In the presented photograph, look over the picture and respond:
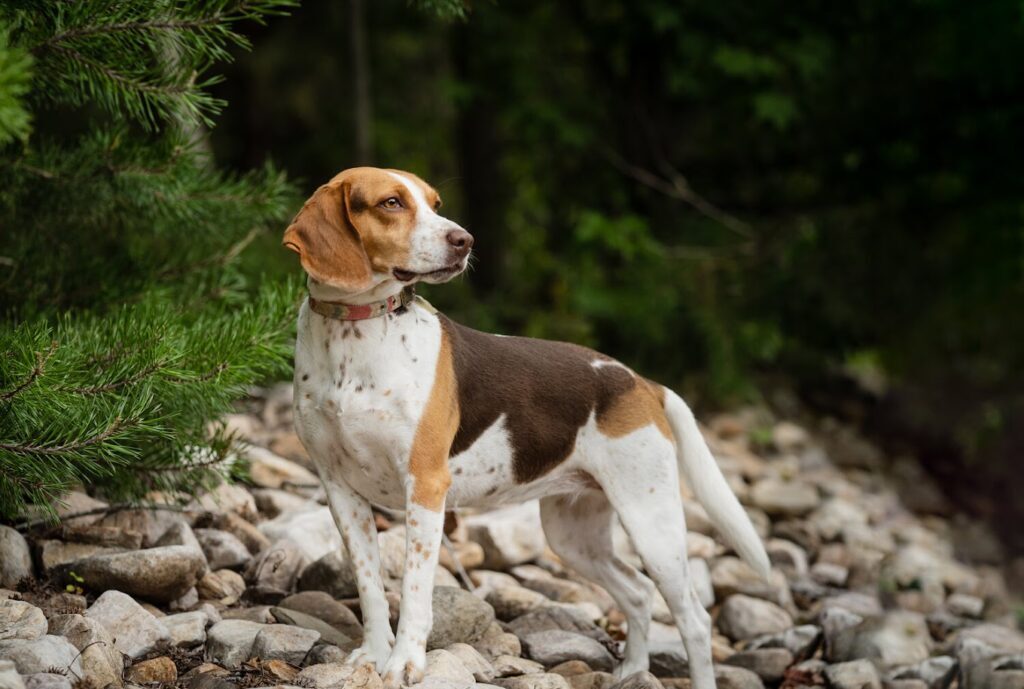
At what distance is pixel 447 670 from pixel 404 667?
138 mm

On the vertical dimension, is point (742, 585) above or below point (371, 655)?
below

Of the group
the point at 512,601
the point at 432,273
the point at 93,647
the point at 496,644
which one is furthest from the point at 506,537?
the point at 93,647

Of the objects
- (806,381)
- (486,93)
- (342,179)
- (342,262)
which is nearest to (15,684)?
(342,262)

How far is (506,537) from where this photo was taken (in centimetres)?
523

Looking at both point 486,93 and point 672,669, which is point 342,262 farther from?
point 486,93

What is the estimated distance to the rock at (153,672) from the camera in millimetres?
3289

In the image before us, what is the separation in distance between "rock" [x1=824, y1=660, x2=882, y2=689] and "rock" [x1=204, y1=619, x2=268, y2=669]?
2255 millimetres

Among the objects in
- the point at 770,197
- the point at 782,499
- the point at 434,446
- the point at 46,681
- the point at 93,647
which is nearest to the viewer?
the point at 46,681

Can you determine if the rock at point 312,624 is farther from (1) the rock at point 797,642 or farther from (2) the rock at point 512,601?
(1) the rock at point 797,642

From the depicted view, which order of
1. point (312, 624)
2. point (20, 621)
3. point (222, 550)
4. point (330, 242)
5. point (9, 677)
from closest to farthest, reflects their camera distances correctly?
point (9, 677)
point (20, 621)
point (330, 242)
point (312, 624)
point (222, 550)

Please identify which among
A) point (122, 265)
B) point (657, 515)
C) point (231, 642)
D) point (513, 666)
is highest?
point (122, 265)

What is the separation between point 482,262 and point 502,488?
264 inches

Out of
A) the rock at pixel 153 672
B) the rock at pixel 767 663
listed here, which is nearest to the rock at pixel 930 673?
the rock at pixel 767 663

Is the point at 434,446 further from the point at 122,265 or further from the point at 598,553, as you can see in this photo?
the point at 122,265
